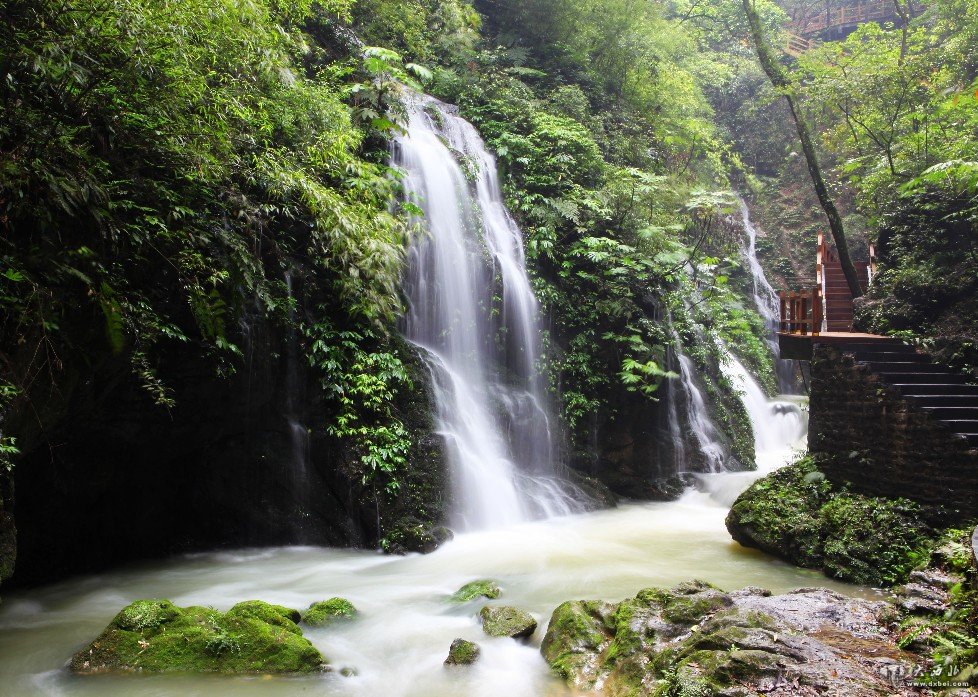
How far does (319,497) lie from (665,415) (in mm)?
7179

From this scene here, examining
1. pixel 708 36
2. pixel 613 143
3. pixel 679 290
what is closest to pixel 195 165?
pixel 679 290

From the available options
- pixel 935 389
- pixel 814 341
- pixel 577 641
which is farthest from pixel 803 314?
pixel 577 641

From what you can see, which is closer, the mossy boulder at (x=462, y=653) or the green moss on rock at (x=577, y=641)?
the green moss on rock at (x=577, y=641)

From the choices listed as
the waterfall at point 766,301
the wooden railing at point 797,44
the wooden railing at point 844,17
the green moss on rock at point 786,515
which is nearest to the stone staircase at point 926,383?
the green moss on rock at point 786,515

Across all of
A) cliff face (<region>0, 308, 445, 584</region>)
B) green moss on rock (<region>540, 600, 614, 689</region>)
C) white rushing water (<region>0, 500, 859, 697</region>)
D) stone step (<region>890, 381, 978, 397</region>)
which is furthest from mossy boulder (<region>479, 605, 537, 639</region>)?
stone step (<region>890, 381, 978, 397</region>)

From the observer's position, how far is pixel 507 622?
577cm

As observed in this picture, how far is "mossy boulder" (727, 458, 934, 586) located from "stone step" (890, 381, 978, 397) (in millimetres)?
1545

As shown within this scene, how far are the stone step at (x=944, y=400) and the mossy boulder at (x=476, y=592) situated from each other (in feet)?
19.5

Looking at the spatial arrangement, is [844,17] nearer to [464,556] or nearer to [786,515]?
[786,515]

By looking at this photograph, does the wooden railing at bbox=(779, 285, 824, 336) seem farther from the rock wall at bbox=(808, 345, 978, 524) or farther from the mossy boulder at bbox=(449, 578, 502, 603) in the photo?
the mossy boulder at bbox=(449, 578, 502, 603)

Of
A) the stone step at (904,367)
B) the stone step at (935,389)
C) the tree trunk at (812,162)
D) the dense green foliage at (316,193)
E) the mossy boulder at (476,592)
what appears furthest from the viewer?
the tree trunk at (812,162)

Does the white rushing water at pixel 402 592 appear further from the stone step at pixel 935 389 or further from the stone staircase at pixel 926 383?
the stone step at pixel 935 389

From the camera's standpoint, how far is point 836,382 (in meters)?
9.45

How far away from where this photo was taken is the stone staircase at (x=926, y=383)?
812cm
